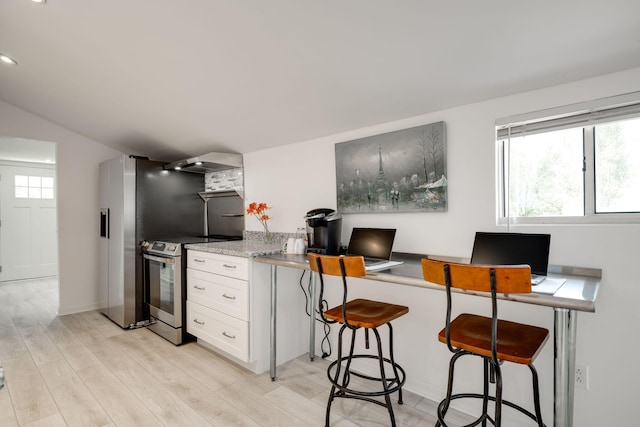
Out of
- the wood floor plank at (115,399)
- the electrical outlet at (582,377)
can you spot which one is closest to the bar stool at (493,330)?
the electrical outlet at (582,377)

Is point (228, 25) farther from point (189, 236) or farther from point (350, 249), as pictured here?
point (189, 236)

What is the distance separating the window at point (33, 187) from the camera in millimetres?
5816

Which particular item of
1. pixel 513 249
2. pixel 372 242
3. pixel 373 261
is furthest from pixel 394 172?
pixel 513 249

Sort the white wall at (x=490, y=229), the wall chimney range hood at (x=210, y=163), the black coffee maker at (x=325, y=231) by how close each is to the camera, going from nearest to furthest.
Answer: the white wall at (x=490, y=229) < the black coffee maker at (x=325, y=231) < the wall chimney range hood at (x=210, y=163)

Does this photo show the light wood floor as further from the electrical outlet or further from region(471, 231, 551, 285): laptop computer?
region(471, 231, 551, 285): laptop computer

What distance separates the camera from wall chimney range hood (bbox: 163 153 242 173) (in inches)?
131

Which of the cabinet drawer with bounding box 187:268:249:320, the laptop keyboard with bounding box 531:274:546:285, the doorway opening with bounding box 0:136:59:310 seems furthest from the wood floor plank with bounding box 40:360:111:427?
the doorway opening with bounding box 0:136:59:310

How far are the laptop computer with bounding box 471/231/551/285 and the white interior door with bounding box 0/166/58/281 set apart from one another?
6714 millimetres

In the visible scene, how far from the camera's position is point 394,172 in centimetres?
228

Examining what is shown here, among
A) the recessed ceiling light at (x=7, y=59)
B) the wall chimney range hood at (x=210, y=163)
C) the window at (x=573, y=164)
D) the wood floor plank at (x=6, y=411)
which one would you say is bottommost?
the wood floor plank at (x=6, y=411)

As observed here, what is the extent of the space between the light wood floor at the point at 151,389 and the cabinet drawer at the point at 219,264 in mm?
744

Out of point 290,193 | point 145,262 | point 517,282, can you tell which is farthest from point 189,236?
point 517,282

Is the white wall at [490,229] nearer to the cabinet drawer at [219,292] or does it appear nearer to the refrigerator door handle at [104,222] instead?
the cabinet drawer at [219,292]

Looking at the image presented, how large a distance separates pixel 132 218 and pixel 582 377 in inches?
154
